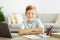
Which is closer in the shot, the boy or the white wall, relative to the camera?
the boy

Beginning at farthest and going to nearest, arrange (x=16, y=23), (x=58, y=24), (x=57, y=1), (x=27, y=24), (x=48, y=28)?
(x=57, y=1) → (x=16, y=23) → (x=58, y=24) → (x=27, y=24) → (x=48, y=28)

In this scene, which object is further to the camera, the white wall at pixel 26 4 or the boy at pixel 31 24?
the white wall at pixel 26 4

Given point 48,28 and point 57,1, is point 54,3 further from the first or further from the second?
point 48,28

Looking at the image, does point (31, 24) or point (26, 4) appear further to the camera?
point (26, 4)

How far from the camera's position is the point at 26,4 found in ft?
18.2

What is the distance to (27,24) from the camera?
6.84ft

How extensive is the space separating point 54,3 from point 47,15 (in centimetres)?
55

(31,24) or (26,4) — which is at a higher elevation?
(26,4)

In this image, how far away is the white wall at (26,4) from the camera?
18.0 ft

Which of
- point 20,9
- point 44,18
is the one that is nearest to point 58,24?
point 44,18

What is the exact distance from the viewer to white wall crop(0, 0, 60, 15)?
548 centimetres

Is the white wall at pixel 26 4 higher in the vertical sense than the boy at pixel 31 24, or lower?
higher

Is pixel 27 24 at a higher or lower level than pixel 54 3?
lower

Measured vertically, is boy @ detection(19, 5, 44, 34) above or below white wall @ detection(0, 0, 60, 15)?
below
